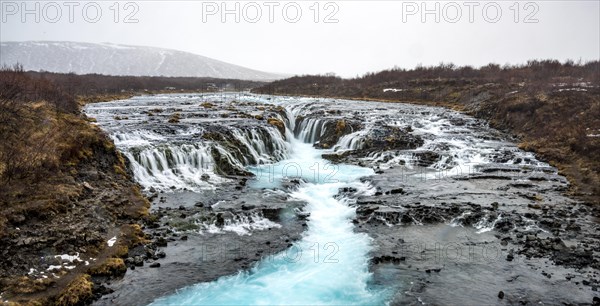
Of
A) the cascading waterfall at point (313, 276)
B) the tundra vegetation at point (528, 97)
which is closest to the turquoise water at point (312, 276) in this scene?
the cascading waterfall at point (313, 276)

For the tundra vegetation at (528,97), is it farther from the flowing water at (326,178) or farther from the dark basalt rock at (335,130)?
the dark basalt rock at (335,130)

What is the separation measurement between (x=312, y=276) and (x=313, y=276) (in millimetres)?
28

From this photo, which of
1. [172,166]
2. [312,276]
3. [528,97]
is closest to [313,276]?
[312,276]

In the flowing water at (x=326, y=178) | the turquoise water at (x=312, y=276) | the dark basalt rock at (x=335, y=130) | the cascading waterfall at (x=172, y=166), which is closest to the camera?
the turquoise water at (x=312, y=276)

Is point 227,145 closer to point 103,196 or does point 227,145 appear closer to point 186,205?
point 186,205

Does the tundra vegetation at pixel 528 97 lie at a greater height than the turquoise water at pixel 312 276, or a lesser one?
greater

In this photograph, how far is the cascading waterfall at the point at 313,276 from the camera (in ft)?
29.7

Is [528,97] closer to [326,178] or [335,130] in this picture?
[335,130]

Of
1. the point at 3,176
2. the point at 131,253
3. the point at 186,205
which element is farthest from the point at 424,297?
the point at 3,176

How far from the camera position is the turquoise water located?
9.05 metres

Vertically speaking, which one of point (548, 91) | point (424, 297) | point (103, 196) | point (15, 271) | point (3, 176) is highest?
point (548, 91)

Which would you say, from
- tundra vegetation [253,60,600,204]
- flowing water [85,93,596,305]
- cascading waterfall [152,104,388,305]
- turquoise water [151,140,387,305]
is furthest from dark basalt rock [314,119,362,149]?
turquoise water [151,140,387,305]

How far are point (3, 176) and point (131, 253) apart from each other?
4.61m

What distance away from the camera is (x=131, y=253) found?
34.1 feet
